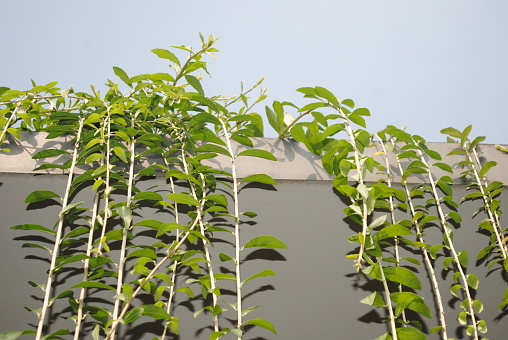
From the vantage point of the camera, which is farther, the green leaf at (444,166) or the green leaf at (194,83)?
the green leaf at (444,166)

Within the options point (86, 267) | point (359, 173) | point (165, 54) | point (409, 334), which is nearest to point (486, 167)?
point (359, 173)

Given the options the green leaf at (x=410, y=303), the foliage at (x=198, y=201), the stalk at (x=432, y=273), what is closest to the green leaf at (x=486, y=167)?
the foliage at (x=198, y=201)

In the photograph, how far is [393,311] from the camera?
1014 millimetres

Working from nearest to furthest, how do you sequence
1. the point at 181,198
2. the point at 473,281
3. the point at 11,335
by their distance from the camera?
the point at 11,335 → the point at 181,198 → the point at 473,281

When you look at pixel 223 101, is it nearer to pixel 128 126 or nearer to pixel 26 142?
pixel 128 126

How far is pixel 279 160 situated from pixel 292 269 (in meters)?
0.29

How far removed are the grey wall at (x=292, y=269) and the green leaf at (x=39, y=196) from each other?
3 centimetres

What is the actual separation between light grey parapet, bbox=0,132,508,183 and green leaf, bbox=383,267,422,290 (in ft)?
0.92

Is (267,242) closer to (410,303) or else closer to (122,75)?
(410,303)

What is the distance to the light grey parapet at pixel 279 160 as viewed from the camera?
1.10 metres

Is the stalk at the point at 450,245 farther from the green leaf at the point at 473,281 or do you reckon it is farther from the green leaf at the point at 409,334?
the green leaf at the point at 409,334

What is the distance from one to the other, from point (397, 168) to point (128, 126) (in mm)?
692

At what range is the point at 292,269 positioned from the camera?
1051mm

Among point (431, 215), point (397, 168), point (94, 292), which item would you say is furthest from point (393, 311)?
point (94, 292)
